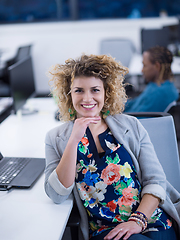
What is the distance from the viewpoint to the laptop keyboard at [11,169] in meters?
1.34

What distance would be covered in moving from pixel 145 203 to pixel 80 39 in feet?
13.7

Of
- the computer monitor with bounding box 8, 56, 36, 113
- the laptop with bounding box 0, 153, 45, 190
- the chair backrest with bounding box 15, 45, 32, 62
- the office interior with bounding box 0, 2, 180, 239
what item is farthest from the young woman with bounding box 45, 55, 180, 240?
the office interior with bounding box 0, 2, 180, 239

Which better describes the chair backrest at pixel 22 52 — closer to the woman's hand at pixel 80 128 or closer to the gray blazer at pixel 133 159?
the gray blazer at pixel 133 159

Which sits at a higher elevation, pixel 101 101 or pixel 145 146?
pixel 101 101

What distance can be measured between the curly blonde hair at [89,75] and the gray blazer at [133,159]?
7cm

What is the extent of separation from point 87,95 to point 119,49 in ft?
9.99

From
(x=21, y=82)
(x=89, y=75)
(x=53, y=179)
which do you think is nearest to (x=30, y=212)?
(x=53, y=179)

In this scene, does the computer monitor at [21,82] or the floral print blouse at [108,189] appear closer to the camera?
the floral print blouse at [108,189]

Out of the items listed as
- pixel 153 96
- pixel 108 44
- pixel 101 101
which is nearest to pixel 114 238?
pixel 101 101

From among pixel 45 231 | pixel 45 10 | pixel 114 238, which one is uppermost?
pixel 45 10

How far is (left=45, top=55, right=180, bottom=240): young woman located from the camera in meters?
1.15

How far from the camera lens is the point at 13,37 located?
5082mm

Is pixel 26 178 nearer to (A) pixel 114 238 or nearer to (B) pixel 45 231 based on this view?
(B) pixel 45 231

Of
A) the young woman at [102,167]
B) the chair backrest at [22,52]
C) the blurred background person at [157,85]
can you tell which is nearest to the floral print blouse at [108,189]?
the young woman at [102,167]
